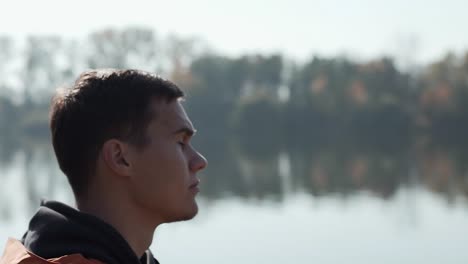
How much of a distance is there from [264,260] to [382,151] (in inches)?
943

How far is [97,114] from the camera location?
111cm

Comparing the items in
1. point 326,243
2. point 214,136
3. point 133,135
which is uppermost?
point 133,135

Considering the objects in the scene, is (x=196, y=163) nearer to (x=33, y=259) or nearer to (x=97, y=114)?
(x=97, y=114)

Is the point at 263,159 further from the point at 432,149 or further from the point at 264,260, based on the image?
the point at 264,260

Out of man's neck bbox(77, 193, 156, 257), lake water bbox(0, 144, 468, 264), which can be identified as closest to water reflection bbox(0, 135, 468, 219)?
lake water bbox(0, 144, 468, 264)

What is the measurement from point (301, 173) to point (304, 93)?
78.7ft

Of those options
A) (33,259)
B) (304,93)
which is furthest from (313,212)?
(304,93)

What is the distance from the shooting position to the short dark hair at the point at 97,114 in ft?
3.65

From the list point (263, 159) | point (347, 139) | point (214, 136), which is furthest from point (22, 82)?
point (263, 159)

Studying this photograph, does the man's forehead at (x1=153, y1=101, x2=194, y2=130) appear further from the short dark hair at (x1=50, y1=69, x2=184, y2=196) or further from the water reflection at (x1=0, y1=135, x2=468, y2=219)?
the water reflection at (x1=0, y1=135, x2=468, y2=219)

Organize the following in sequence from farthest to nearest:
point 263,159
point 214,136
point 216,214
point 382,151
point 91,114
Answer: point 214,136 < point 382,151 < point 263,159 < point 216,214 < point 91,114

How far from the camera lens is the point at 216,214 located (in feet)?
53.6

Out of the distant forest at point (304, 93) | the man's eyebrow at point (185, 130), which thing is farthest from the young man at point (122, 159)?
the distant forest at point (304, 93)

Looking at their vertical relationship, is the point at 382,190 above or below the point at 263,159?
above
